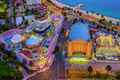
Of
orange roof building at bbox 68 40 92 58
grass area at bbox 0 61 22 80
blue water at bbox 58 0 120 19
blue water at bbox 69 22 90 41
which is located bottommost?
grass area at bbox 0 61 22 80

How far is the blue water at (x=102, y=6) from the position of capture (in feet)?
8.62

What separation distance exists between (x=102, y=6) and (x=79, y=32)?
24 cm

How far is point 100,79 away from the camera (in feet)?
8.50

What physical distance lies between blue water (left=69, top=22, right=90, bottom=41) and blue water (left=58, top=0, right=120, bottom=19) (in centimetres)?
13

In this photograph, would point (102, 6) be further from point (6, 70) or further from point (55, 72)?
point (6, 70)

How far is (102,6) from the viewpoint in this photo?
2.64 m

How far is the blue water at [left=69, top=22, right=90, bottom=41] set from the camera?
263 cm

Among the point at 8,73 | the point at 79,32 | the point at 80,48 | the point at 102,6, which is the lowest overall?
the point at 8,73

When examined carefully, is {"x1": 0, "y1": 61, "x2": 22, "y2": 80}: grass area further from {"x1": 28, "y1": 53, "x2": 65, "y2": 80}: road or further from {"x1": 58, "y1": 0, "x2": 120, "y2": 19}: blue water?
{"x1": 58, "y1": 0, "x2": 120, "y2": 19}: blue water

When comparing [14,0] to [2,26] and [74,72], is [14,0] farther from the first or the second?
[74,72]

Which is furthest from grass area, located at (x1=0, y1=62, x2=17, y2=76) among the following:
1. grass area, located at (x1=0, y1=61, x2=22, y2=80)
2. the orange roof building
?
the orange roof building

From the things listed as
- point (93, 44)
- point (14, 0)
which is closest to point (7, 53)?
point (14, 0)

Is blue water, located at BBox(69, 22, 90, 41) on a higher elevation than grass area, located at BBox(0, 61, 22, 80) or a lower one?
higher

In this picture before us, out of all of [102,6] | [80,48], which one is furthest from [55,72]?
[102,6]
